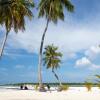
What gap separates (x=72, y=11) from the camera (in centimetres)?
3622

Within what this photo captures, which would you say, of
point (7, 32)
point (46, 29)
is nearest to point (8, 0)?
point (7, 32)

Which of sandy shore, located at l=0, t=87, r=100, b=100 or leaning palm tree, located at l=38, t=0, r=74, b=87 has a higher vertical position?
leaning palm tree, located at l=38, t=0, r=74, b=87

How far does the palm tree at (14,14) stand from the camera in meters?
31.8

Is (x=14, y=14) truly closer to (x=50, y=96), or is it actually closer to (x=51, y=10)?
(x=51, y=10)

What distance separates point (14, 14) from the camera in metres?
31.7

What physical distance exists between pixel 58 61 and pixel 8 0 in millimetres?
27212

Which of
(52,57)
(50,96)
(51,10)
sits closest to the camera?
(50,96)

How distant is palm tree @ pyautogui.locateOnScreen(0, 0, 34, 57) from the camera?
104 feet

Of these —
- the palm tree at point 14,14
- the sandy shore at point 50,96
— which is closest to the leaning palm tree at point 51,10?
the palm tree at point 14,14

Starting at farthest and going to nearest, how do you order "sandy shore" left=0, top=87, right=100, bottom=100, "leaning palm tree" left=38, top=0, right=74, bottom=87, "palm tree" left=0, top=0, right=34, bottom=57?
1. "leaning palm tree" left=38, top=0, right=74, bottom=87
2. "palm tree" left=0, top=0, right=34, bottom=57
3. "sandy shore" left=0, top=87, right=100, bottom=100

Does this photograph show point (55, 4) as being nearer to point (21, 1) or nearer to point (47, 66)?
point (21, 1)

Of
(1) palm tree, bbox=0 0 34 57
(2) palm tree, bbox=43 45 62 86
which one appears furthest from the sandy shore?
(2) palm tree, bbox=43 45 62 86

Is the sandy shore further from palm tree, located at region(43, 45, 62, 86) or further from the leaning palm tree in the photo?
palm tree, located at region(43, 45, 62, 86)

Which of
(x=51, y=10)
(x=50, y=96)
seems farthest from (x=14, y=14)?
(x=50, y=96)
